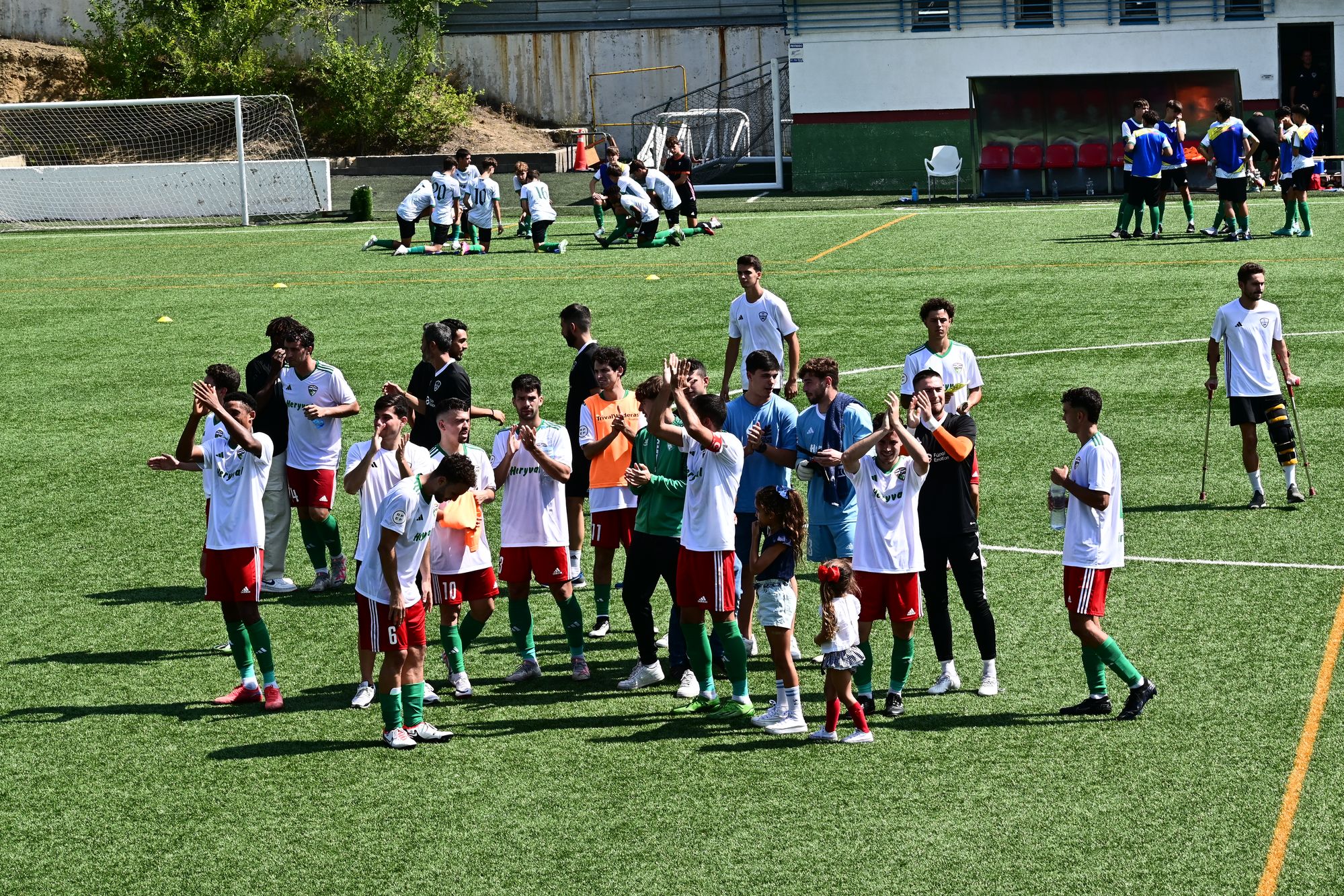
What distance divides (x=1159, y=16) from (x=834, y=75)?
321 inches

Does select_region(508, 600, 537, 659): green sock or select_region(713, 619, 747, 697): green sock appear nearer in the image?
select_region(713, 619, 747, 697): green sock

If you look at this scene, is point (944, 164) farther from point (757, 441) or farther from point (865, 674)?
point (865, 674)

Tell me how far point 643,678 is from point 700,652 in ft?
2.66

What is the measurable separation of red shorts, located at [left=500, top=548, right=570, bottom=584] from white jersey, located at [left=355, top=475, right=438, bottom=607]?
1.19 meters

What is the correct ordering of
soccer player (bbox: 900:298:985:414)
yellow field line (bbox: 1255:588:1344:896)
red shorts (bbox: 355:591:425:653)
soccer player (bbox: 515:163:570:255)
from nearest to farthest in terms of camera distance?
yellow field line (bbox: 1255:588:1344:896) < red shorts (bbox: 355:591:425:653) < soccer player (bbox: 900:298:985:414) < soccer player (bbox: 515:163:570:255)

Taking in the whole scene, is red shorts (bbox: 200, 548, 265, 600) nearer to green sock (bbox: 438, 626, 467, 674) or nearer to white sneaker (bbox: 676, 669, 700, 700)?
green sock (bbox: 438, 626, 467, 674)

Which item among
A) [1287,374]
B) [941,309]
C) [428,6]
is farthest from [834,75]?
[941,309]

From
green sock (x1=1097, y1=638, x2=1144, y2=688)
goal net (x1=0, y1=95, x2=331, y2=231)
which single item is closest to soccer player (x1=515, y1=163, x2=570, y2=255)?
goal net (x1=0, y1=95, x2=331, y2=231)

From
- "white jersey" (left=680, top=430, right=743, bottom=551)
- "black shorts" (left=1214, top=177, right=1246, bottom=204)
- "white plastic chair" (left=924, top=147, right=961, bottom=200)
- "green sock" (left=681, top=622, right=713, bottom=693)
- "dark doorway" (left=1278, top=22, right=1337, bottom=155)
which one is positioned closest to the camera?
"white jersey" (left=680, top=430, right=743, bottom=551)

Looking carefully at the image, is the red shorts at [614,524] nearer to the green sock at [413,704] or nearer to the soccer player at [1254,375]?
the green sock at [413,704]

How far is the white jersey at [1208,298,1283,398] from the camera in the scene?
13.3 metres

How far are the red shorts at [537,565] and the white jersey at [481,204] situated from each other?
21317 mm

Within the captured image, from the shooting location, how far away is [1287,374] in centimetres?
1335

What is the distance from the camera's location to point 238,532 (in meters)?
9.63
